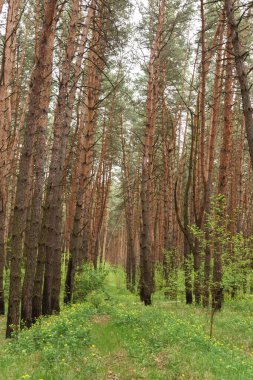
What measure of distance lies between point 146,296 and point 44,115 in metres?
7.51

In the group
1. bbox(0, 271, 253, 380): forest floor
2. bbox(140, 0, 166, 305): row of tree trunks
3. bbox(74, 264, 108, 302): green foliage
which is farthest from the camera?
bbox(74, 264, 108, 302): green foliage

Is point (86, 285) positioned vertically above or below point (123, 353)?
above

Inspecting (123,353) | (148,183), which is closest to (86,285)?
(148,183)

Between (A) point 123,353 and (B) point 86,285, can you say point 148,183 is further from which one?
(A) point 123,353

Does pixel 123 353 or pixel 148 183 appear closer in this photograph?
pixel 123 353

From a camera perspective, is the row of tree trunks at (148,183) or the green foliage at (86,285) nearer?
the row of tree trunks at (148,183)

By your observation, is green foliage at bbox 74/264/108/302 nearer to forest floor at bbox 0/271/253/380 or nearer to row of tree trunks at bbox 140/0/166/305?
row of tree trunks at bbox 140/0/166/305

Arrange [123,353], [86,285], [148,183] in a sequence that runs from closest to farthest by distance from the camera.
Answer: [123,353] < [86,285] < [148,183]

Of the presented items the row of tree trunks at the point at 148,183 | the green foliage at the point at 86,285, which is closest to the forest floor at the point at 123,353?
the row of tree trunks at the point at 148,183

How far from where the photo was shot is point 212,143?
43.3ft

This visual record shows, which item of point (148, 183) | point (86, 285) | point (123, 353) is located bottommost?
point (123, 353)

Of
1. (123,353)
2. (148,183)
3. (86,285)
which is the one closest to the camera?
(123,353)

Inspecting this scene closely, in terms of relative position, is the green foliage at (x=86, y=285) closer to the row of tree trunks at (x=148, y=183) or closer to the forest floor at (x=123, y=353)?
the row of tree trunks at (x=148, y=183)

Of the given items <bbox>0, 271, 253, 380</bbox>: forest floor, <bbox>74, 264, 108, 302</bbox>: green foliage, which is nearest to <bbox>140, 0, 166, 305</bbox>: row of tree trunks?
<bbox>74, 264, 108, 302</bbox>: green foliage
